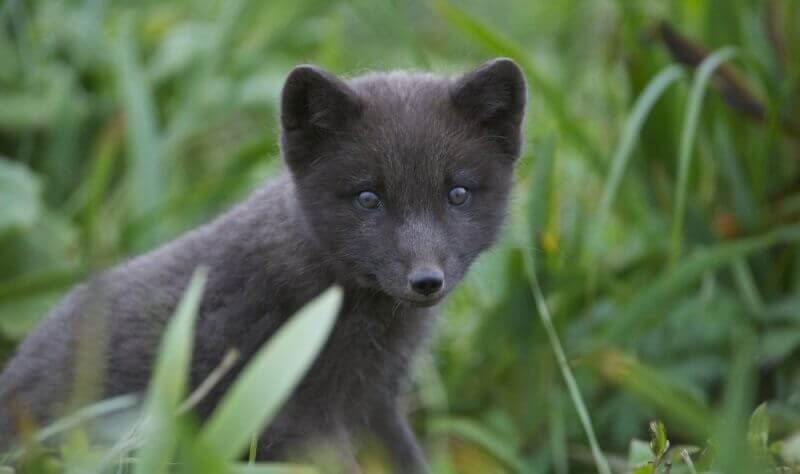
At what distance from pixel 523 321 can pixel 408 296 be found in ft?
5.48

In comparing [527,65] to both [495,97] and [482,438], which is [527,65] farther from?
[482,438]

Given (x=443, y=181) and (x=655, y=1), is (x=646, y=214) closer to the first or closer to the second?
(x=655, y=1)

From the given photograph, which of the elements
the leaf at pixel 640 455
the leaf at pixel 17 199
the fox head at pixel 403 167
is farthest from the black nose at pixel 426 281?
the leaf at pixel 17 199

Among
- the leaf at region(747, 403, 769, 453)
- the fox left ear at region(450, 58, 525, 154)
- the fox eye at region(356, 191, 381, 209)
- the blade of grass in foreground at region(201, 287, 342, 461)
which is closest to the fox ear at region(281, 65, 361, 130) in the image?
the fox eye at region(356, 191, 381, 209)

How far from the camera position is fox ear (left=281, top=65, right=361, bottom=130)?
372 cm

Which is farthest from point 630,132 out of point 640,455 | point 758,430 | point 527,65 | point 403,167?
point 758,430

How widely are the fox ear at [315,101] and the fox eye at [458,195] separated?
424 mm

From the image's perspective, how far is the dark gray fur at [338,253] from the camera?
372 cm

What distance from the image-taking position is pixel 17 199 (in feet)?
17.3

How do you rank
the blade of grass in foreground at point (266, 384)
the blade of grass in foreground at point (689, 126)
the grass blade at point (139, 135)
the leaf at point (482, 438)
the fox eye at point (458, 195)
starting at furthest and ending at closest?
the grass blade at point (139, 135) → the leaf at point (482, 438) → the blade of grass in foreground at point (689, 126) → the fox eye at point (458, 195) → the blade of grass in foreground at point (266, 384)

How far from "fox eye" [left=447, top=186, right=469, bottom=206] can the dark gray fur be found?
0.03 metres

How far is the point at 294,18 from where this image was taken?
21.4 feet

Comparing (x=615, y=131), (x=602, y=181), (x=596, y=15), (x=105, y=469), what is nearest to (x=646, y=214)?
(x=602, y=181)

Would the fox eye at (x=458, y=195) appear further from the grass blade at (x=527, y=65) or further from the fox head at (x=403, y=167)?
the grass blade at (x=527, y=65)
